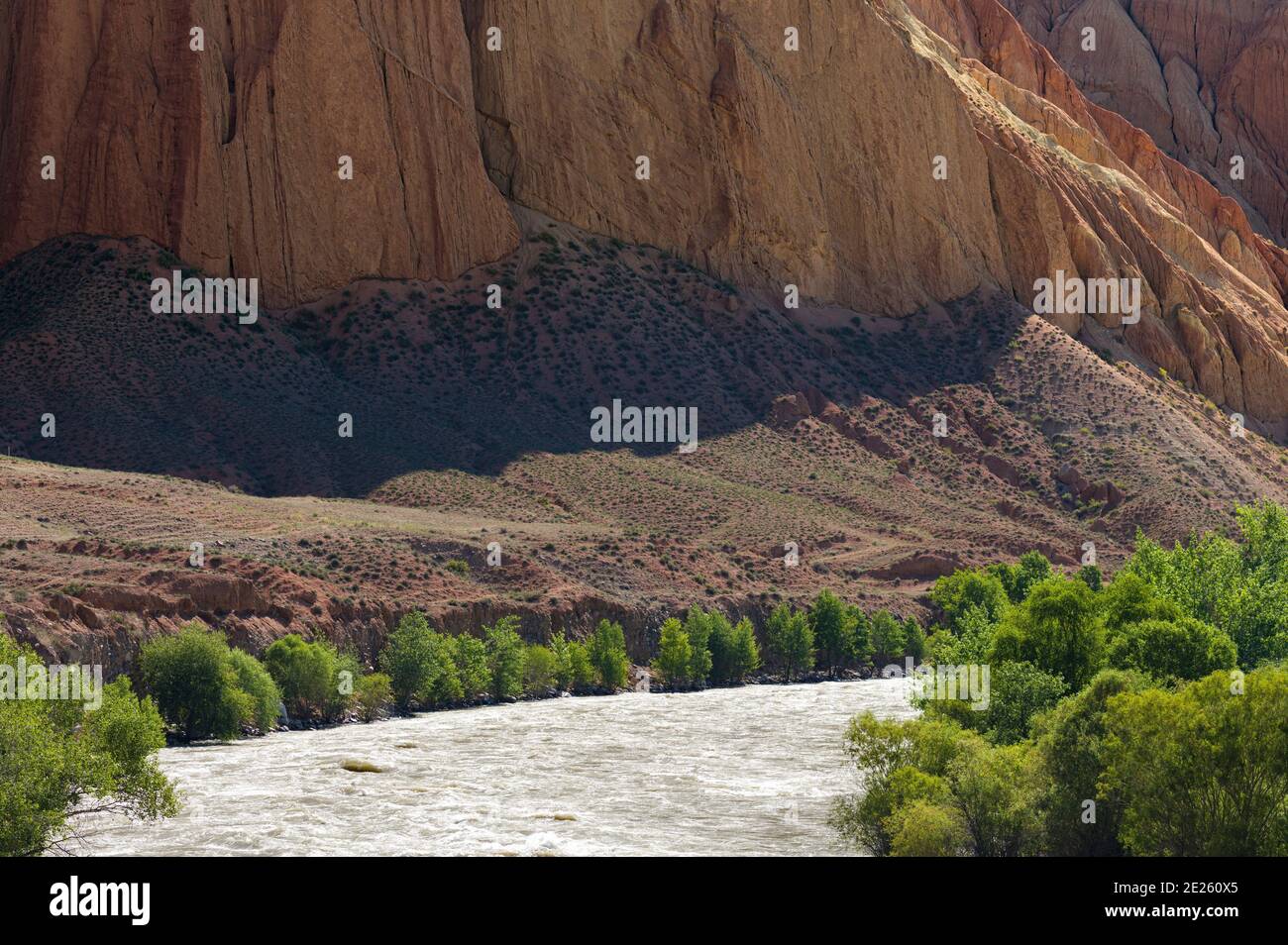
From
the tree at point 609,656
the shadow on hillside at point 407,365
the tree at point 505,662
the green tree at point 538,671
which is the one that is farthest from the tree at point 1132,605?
the shadow on hillside at point 407,365

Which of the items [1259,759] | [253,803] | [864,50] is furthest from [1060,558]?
[1259,759]

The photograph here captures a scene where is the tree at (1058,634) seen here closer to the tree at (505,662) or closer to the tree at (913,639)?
the tree at (505,662)

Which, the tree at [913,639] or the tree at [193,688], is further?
the tree at [913,639]

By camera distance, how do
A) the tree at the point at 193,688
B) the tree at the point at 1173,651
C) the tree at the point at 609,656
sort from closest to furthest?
the tree at the point at 1173,651 → the tree at the point at 193,688 → the tree at the point at 609,656

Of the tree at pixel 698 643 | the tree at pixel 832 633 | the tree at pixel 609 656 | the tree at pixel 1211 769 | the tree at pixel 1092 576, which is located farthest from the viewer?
the tree at pixel 832 633

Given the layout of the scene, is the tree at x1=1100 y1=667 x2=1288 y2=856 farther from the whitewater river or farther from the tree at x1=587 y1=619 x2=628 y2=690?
the tree at x1=587 y1=619 x2=628 y2=690

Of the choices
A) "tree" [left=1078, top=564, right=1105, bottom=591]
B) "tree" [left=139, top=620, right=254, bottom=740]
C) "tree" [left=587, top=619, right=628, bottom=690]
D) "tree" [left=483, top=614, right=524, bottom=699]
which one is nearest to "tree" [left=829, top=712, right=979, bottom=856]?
"tree" [left=139, top=620, right=254, bottom=740]

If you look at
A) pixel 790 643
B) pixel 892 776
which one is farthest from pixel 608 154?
pixel 892 776

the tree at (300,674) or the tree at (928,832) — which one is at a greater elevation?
the tree at (300,674)
